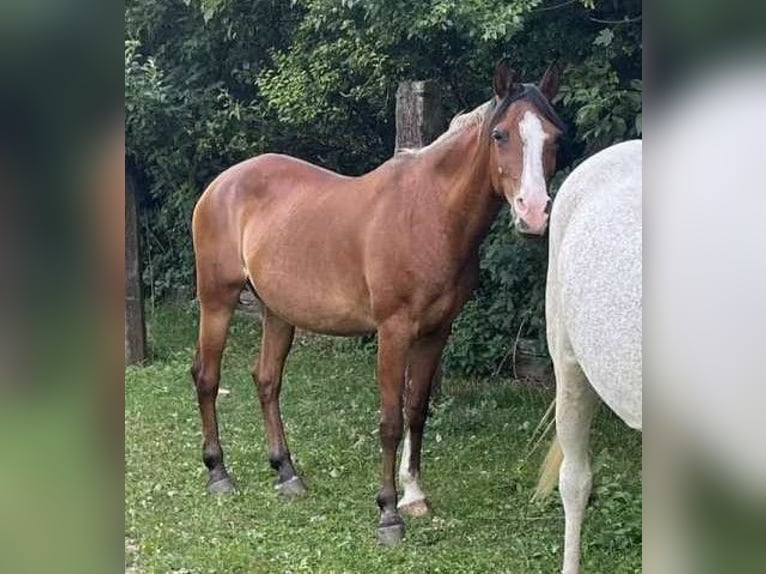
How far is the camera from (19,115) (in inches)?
32.4

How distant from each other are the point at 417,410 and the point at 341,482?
514mm

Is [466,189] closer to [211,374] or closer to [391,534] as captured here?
[391,534]

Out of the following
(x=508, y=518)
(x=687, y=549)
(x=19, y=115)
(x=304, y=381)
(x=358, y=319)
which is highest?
(x=19, y=115)

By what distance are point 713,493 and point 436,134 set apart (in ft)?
10.8

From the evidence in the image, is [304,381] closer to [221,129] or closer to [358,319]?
[221,129]

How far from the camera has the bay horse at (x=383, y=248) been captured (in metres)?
2.63

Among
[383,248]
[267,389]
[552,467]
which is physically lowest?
[267,389]

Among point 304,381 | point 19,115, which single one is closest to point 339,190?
point 304,381

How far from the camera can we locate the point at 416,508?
126 inches

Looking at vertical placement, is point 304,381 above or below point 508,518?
below

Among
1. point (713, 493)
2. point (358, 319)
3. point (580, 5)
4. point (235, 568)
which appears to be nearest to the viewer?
point (713, 493)

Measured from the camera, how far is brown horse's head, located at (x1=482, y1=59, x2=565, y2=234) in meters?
2.49

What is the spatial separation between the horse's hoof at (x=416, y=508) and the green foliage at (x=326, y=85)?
3.98ft

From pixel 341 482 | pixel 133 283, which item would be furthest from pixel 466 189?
pixel 133 283
